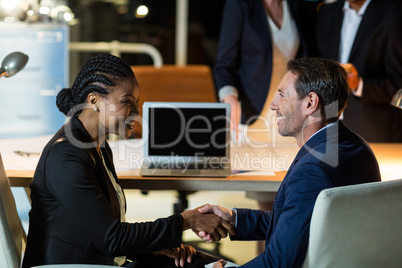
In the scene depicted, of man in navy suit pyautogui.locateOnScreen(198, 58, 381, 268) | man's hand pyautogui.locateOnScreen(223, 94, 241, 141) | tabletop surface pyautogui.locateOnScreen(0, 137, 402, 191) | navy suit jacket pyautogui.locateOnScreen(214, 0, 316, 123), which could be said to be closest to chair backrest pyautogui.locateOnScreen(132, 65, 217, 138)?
navy suit jacket pyautogui.locateOnScreen(214, 0, 316, 123)

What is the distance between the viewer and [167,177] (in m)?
1.89

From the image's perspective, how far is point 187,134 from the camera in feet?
6.55

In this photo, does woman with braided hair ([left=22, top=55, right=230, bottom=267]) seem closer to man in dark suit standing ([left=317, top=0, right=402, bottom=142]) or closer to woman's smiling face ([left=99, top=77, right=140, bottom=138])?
woman's smiling face ([left=99, top=77, right=140, bottom=138])

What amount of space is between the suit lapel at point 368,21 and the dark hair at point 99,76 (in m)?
1.67

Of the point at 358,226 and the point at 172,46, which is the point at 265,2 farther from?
the point at 172,46

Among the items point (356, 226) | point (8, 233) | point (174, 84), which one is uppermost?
point (356, 226)

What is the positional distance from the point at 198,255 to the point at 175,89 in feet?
6.58

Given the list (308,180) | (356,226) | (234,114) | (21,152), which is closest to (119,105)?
(308,180)

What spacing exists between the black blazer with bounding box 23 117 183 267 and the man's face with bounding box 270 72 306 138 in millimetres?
435

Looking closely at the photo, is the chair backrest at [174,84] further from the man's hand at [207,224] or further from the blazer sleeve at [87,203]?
the blazer sleeve at [87,203]

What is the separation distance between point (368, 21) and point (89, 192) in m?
1.99

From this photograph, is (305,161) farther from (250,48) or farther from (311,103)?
(250,48)

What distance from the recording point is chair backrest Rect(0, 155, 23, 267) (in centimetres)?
145

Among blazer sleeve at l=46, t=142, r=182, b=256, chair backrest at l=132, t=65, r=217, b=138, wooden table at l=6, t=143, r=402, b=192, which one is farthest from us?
chair backrest at l=132, t=65, r=217, b=138
